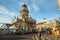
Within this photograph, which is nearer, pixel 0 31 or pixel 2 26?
pixel 2 26

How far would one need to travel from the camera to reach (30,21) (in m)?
115

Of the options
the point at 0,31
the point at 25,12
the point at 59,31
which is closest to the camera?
the point at 59,31

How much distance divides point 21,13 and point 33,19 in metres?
11.9

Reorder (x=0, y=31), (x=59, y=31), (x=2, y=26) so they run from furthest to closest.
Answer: (x=0, y=31), (x=2, y=26), (x=59, y=31)

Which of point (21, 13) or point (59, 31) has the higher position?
point (21, 13)

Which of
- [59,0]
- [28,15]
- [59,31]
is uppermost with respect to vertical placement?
[28,15]

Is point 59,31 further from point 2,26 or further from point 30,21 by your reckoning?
point 30,21

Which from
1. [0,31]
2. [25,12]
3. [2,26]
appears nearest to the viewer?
[2,26]

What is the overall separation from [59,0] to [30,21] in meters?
84.1

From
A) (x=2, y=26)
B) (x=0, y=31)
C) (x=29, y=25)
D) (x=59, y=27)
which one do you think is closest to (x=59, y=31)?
(x=59, y=27)

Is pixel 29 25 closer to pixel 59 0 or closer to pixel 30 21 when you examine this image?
pixel 30 21

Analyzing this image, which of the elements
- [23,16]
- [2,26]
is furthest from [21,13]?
[2,26]

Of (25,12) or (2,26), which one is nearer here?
(2,26)

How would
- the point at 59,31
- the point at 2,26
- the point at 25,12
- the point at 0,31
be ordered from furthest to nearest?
the point at 25,12 < the point at 0,31 < the point at 2,26 < the point at 59,31
